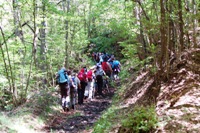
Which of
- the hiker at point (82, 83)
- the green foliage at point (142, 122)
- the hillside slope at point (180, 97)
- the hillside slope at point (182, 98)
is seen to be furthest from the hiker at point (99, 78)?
the green foliage at point (142, 122)

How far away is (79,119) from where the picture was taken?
10.5 metres

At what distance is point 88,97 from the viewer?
14719mm

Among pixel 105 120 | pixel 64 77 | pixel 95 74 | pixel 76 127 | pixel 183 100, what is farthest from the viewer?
pixel 95 74

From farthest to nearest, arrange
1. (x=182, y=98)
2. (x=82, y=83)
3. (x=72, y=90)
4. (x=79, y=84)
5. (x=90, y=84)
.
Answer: (x=90, y=84), (x=82, y=83), (x=79, y=84), (x=72, y=90), (x=182, y=98)

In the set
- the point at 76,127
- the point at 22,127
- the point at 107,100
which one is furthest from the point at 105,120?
the point at 107,100

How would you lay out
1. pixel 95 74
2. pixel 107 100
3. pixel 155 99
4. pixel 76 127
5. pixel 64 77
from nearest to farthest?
pixel 155 99 → pixel 76 127 → pixel 64 77 → pixel 107 100 → pixel 95 74

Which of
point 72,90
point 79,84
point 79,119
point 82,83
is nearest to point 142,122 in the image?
point 79,119

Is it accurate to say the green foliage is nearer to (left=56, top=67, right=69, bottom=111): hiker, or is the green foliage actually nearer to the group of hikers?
(left=56, top=67, right=69, bottom=111): hiker

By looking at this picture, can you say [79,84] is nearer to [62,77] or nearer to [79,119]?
[62,77]

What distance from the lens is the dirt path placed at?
940cm

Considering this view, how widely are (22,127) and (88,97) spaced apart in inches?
243

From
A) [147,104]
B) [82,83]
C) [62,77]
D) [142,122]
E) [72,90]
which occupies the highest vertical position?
[62,77]

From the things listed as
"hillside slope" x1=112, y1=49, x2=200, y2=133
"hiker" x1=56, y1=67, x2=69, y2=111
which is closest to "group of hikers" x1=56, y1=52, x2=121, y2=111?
"hiker" x1=56, y1=67, x2=69, y2=111

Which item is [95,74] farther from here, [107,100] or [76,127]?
[76,127]
